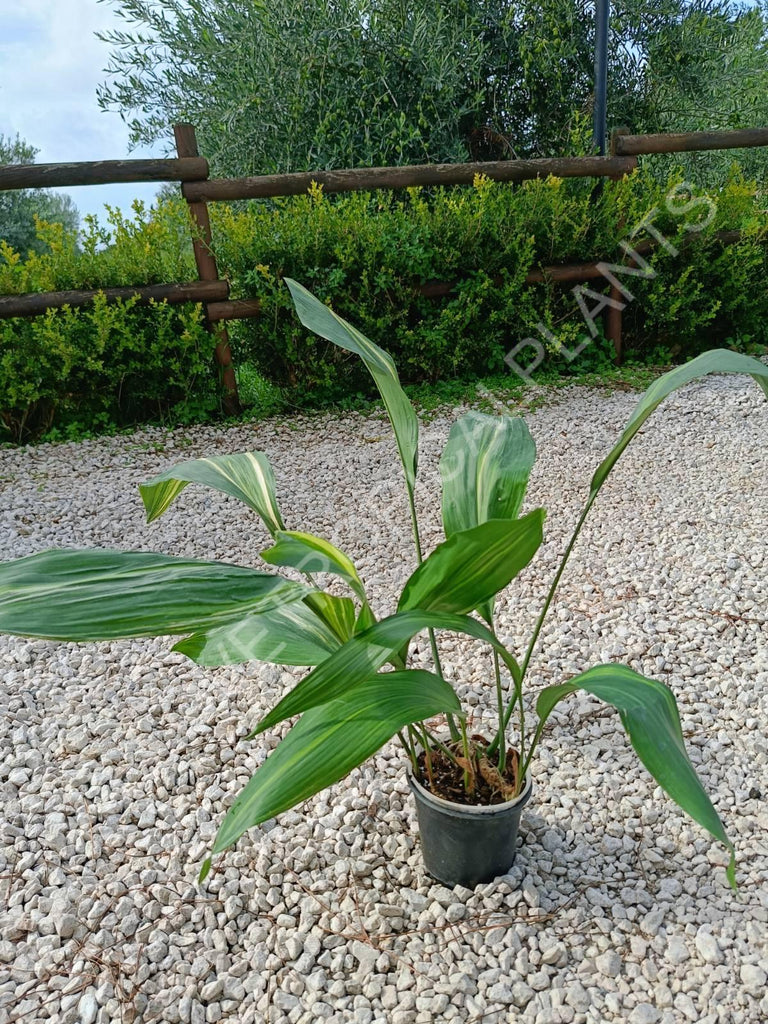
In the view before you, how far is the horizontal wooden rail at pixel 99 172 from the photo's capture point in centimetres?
326

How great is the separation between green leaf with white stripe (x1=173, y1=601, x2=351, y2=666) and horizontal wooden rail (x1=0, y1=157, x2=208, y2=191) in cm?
287

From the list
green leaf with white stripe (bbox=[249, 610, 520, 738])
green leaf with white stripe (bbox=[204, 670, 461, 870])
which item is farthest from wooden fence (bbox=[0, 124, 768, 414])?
green leaf with white stripe (bbox=[249, 610, 520, 738])

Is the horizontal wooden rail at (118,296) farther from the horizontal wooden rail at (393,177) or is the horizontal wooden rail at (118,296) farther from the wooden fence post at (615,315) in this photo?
the wooden fence post at (615,315)

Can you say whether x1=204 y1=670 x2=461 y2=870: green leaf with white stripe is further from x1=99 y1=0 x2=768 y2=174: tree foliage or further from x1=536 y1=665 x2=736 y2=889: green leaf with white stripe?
x1=99 y1=0 x2=768 y2=174: tree foliage

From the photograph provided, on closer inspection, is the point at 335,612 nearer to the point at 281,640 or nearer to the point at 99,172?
the point at 281,640

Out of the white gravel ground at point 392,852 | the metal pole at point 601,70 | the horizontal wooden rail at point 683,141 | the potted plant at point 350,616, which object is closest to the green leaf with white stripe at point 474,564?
the potted plant at point 350,616

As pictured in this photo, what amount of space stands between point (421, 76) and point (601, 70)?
177 cm

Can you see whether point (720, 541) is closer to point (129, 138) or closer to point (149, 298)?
point (149, 298)

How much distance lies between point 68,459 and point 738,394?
3147mm

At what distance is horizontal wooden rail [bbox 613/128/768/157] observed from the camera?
3996mm

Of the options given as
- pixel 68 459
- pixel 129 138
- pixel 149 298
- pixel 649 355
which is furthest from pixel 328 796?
pixel 129 138

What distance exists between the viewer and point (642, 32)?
6246 millimetres

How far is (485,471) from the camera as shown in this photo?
1.16 m

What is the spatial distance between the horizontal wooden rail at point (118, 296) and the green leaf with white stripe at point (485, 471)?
2625 millimetres
